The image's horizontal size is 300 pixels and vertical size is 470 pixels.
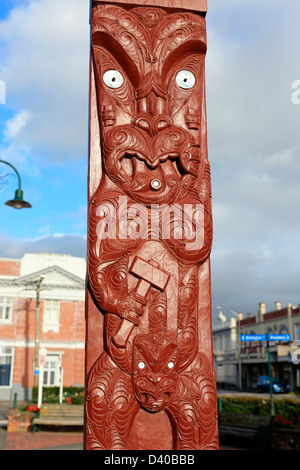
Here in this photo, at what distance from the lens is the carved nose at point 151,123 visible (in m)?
3.57

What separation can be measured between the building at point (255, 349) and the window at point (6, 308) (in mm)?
16384

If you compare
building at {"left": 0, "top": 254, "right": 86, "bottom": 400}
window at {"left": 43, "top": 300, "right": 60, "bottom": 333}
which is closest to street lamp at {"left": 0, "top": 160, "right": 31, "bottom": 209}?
building at {"left": 0, "top": 254, "right": 86, "bottom": 400}

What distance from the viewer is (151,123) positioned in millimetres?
3586

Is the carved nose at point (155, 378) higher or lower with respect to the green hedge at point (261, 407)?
higher

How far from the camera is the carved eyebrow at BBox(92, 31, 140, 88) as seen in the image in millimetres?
3678

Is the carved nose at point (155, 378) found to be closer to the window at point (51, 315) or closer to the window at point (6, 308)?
the window at point (6, 308)

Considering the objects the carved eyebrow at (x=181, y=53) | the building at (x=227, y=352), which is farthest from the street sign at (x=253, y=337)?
the building at (x=227, y=352)

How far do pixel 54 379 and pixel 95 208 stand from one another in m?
23.7

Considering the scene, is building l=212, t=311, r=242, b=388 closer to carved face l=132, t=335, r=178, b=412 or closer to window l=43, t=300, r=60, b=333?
window l=43, t=300, r=60, b=333

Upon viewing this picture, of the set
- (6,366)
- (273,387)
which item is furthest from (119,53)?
(273,387)

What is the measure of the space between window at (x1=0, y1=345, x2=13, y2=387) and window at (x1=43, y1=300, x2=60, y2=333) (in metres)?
2.23

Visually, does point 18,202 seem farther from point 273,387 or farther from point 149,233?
point 273,387

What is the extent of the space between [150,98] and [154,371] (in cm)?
207

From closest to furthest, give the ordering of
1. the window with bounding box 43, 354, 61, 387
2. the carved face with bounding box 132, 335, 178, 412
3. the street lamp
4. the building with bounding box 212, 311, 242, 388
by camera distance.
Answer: the carved face with bounding box 132, 335, 178, 412 < the street lamp < the window with bounding box 43, 354, 61, 387 < the building with bounding box 212, 311, 242, 388
